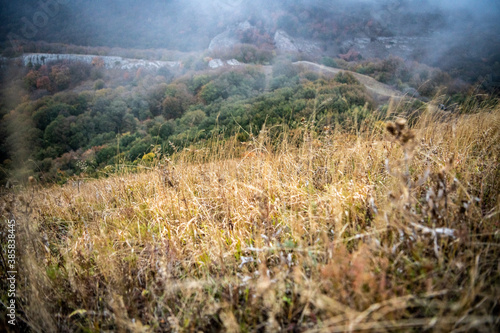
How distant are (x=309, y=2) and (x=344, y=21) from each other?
35.9 ft

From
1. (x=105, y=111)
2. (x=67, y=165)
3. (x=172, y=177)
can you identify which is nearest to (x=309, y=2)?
(x=105, y=111)

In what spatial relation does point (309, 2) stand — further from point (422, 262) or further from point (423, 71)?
point (422, 262)

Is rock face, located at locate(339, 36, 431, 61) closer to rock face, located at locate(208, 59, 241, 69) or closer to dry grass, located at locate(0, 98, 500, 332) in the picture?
rock face, located at locate(208, 59, 241, 69)

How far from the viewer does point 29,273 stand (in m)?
1.53

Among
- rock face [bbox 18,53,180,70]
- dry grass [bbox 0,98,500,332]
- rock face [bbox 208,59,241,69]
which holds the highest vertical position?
rock face [bbox 18,53,180,70]

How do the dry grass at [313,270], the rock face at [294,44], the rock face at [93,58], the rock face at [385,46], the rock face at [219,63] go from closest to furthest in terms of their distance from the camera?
the dry grass at [313,270]
the rock face at [219,63]
the rock face at [385,46]
the rock face at [93,58]
the rock face at [294,44]

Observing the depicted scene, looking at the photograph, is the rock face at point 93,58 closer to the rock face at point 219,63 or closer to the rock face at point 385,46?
the rock face at point 219,63

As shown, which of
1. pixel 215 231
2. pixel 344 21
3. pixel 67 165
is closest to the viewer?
pixel 215 231

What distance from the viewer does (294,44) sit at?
120 ft

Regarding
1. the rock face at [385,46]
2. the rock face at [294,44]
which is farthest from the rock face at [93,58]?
the rock face at [385,46]

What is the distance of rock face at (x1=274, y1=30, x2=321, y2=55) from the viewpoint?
3575cm

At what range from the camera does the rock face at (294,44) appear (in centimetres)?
3575

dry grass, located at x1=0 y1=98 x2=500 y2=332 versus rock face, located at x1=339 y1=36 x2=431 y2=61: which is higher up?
rock face, located at x1=339 y1=36 x2=431 y2=61

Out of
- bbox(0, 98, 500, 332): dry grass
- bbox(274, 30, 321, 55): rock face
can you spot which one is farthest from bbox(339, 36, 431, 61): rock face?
bbox(0, 98, 500, 332): dry grass
